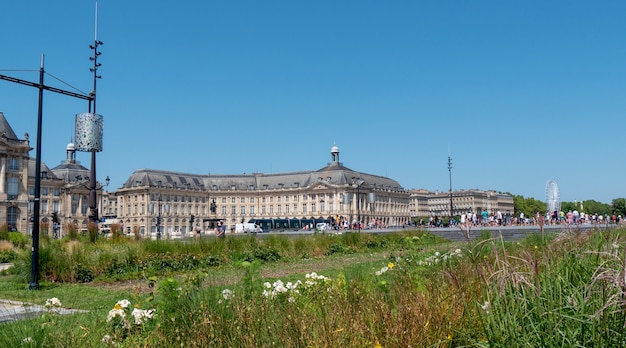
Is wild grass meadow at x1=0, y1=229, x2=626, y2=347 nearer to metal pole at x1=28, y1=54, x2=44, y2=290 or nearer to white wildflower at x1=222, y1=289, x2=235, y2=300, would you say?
white wildflower at x1=222, y1=289, x2=235, y2=300

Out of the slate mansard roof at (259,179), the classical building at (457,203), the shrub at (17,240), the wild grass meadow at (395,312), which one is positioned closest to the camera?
the wild grass meadow at (395,312)

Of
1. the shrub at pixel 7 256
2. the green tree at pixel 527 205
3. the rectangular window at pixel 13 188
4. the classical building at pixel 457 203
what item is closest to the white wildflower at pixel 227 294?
the shrub at pixel 7 256

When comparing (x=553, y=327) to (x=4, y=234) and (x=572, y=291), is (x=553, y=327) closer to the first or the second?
(x=572, y=291)

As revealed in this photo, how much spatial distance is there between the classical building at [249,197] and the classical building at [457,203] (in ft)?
134

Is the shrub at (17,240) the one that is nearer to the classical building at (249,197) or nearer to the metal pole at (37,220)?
the metal pole at (37,220)

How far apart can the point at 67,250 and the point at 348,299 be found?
10998 millimetres

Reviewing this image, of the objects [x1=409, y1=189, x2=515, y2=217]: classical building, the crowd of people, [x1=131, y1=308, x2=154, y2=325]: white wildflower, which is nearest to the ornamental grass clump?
the crowd of people

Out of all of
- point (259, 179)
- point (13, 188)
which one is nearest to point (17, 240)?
point (13, 188)

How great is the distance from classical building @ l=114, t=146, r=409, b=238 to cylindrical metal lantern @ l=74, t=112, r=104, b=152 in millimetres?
95138

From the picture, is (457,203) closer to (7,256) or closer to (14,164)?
(14,164)

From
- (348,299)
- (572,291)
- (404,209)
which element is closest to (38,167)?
(348,299)

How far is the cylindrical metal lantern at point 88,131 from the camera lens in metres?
19.9

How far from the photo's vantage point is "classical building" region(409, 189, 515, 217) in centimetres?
17773

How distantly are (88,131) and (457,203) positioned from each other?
170062 mm
